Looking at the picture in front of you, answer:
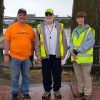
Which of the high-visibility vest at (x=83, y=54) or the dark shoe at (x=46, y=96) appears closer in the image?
the high-visibility vest at (x=83, y=54)

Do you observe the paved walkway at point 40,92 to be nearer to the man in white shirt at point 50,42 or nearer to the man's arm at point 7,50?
the man in white shirt at point 50,42

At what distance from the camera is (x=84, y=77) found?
8617 mm

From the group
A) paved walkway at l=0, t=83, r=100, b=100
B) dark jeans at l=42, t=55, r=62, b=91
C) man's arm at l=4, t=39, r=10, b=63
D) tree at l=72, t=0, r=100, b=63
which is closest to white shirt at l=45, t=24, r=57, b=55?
dark jeans at l=42, t=55, r=62, b=91

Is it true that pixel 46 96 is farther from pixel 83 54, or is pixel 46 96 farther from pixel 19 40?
pixel 19 40

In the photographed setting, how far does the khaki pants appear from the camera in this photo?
28.0ft

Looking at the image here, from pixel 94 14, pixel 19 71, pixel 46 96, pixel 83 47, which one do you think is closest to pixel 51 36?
pixel 83 47

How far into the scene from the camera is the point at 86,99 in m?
8.70

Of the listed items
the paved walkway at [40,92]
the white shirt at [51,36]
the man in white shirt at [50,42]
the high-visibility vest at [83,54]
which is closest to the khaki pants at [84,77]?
the high-visibility vest at [83,54]

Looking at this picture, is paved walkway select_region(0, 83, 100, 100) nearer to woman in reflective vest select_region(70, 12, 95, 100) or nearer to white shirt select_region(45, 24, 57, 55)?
woman in reflective vest select_region(70, 12, 95, 100)

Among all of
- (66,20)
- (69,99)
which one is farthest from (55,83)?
(66,20)

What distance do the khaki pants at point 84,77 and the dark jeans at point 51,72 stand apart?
36cm

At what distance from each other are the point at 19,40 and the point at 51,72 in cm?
107

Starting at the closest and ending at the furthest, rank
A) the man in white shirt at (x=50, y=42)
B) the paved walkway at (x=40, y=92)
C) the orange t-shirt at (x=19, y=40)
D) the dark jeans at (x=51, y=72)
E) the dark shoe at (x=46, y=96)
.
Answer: the orange t-shirt at (x=19, y=40)
the man in white shirt at (x=50, y=42)
the dark jeans at (x=51, y=72)
the dark shoe at (x=46, y=96)
the paved walkway at (x=40, y=92)

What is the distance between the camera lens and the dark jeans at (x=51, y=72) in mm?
8656
